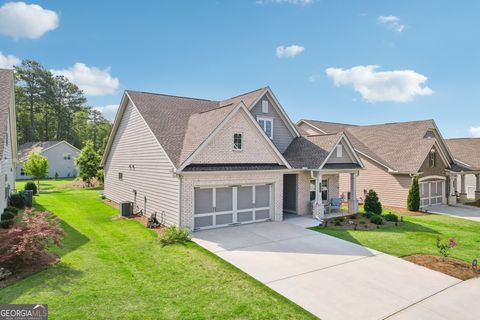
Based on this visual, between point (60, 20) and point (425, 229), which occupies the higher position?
point (60, 20)

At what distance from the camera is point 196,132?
1501 cm

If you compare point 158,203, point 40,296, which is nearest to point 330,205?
point 158,203

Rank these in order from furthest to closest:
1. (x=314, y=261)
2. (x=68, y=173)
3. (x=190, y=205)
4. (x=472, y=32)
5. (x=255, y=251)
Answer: (x=68, y=173)
(x=472, y=32)
(x=190, y=205)
(x=255, y=251)
(x=314, y=261)

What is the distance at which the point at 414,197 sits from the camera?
21.5 meters

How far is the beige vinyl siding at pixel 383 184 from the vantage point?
22750 millimetres

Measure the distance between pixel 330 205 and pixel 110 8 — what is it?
699 inches

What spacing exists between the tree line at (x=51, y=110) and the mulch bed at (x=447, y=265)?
193ft

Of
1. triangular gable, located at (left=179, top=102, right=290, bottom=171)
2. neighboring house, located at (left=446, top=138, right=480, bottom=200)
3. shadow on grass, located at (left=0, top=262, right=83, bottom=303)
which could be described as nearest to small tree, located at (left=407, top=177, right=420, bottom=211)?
neighboring house, located at (left=446, top=138, right=480, bottom=200)

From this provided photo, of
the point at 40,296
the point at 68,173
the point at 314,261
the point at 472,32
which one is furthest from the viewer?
the point at 68,173

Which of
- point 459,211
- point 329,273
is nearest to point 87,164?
point 329,273

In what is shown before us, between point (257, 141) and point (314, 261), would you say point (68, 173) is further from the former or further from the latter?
point (314, 261)

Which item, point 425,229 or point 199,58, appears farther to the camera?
point 199,58

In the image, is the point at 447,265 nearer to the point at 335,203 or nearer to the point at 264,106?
the point at 335,203

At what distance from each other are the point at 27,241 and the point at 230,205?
28.2 feet
